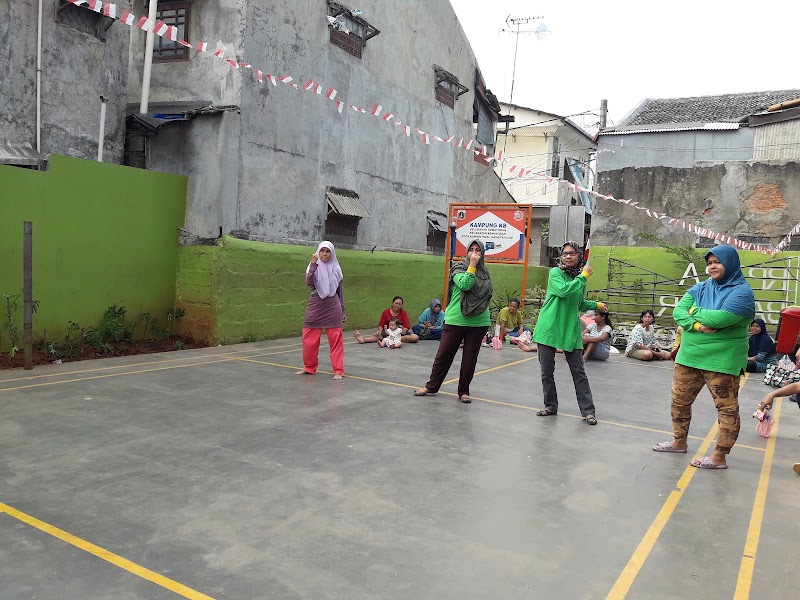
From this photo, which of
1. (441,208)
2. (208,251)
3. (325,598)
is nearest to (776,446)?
(325,598)

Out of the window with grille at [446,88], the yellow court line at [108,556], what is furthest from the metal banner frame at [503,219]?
the yellow court line at [108,556]

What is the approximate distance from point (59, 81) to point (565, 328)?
8.19 metres

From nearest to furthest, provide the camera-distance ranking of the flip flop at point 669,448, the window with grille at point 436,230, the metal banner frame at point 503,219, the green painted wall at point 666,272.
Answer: the flip flop at point 669,448 < the metal banner frame at point 503,219 < the green painted wall at point 666,272 < the window with grille at point 436,230

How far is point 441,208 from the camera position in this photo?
17.9 m

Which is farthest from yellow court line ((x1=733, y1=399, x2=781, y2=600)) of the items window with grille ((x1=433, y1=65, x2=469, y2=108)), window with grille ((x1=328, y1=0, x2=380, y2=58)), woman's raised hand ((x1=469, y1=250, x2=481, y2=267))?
window with grille ((x1=433, y1=65, x2=469, y2=108))

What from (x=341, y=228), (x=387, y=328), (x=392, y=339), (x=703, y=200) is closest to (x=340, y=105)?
(x=341, y=228)

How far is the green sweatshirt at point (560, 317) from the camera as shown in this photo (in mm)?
6312

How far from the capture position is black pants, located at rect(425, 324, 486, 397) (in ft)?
22.6

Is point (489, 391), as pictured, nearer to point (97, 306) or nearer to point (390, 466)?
point (390, 466)

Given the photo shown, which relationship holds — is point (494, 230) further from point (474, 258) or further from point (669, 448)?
point (669, 448)

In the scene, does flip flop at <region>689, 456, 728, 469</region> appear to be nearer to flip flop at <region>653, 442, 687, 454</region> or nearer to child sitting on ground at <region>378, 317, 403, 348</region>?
flip flop at <region>653, 442, 687, 454</region>

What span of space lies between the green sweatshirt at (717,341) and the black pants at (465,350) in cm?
232

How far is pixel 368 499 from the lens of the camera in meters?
4.00

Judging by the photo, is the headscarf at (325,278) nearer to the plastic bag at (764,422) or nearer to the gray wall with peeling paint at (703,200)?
the plastic bag at (764,422)
